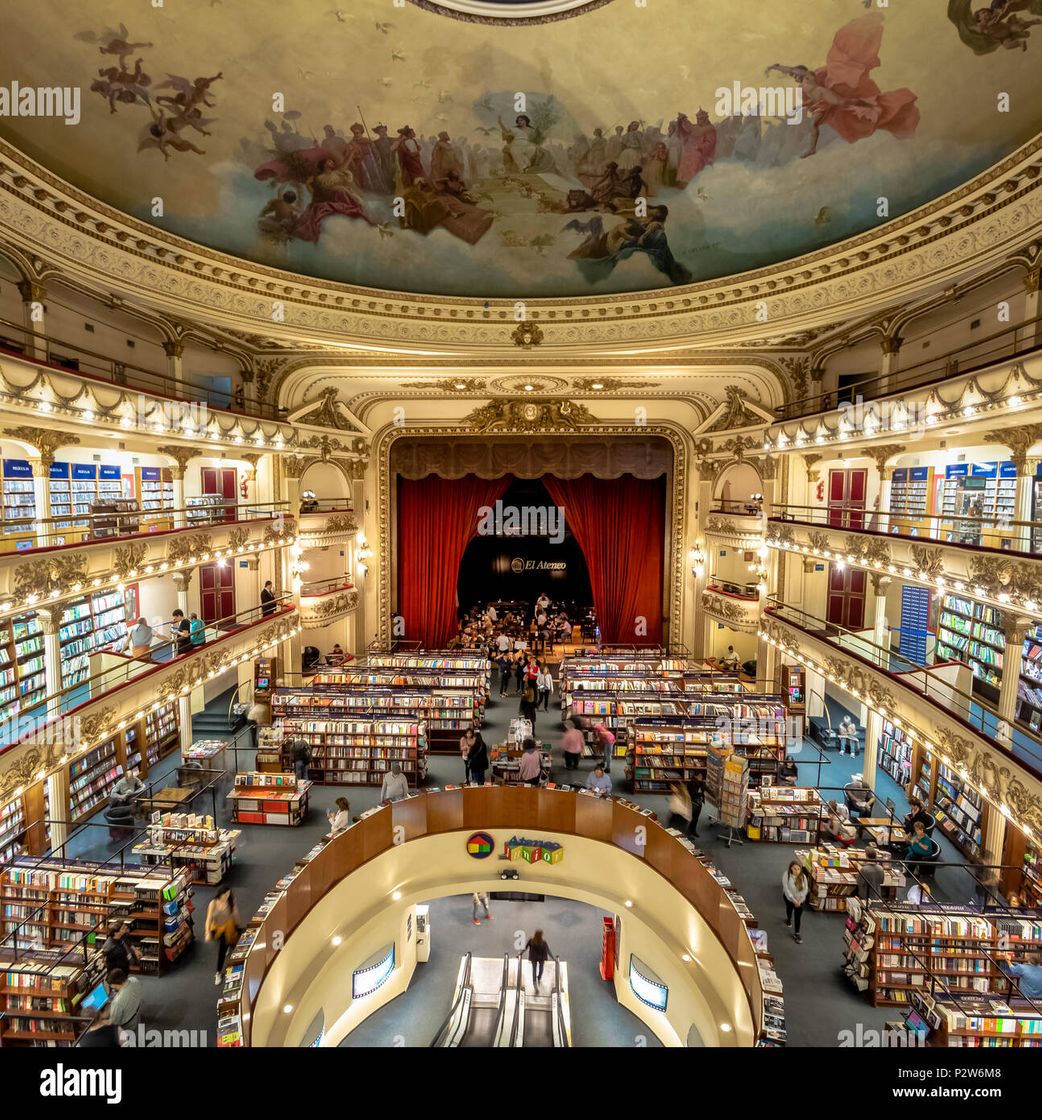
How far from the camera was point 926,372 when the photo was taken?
10930mm

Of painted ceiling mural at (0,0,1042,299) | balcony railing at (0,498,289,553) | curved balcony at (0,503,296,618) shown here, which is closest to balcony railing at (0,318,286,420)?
balcony railing at (0,498,289,553)

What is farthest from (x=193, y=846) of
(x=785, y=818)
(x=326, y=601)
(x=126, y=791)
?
(x=785, y=818)

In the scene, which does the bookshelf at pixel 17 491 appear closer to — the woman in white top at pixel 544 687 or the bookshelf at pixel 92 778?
the bookshelf at pixel 92 778

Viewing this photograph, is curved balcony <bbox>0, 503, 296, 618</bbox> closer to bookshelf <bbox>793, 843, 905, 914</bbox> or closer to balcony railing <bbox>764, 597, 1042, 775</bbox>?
bookshelf <bbox>793, 843, 905, 914</bbox>

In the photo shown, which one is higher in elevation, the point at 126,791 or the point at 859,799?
the point at 126,791

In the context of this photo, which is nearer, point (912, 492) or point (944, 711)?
point (944, 711)

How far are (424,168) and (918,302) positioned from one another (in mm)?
8804

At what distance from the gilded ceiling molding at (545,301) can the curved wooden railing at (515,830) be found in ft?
29.6

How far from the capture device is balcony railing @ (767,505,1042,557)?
7078 millimetres

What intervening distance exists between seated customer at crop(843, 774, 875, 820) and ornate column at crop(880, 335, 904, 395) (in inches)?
264

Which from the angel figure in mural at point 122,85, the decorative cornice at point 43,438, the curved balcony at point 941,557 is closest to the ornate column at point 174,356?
the decorative cornice at point 43,438

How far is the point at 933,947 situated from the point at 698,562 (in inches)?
456

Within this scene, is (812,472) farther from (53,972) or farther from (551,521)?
(53,972)

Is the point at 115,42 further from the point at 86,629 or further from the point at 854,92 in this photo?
the point at 854,92
